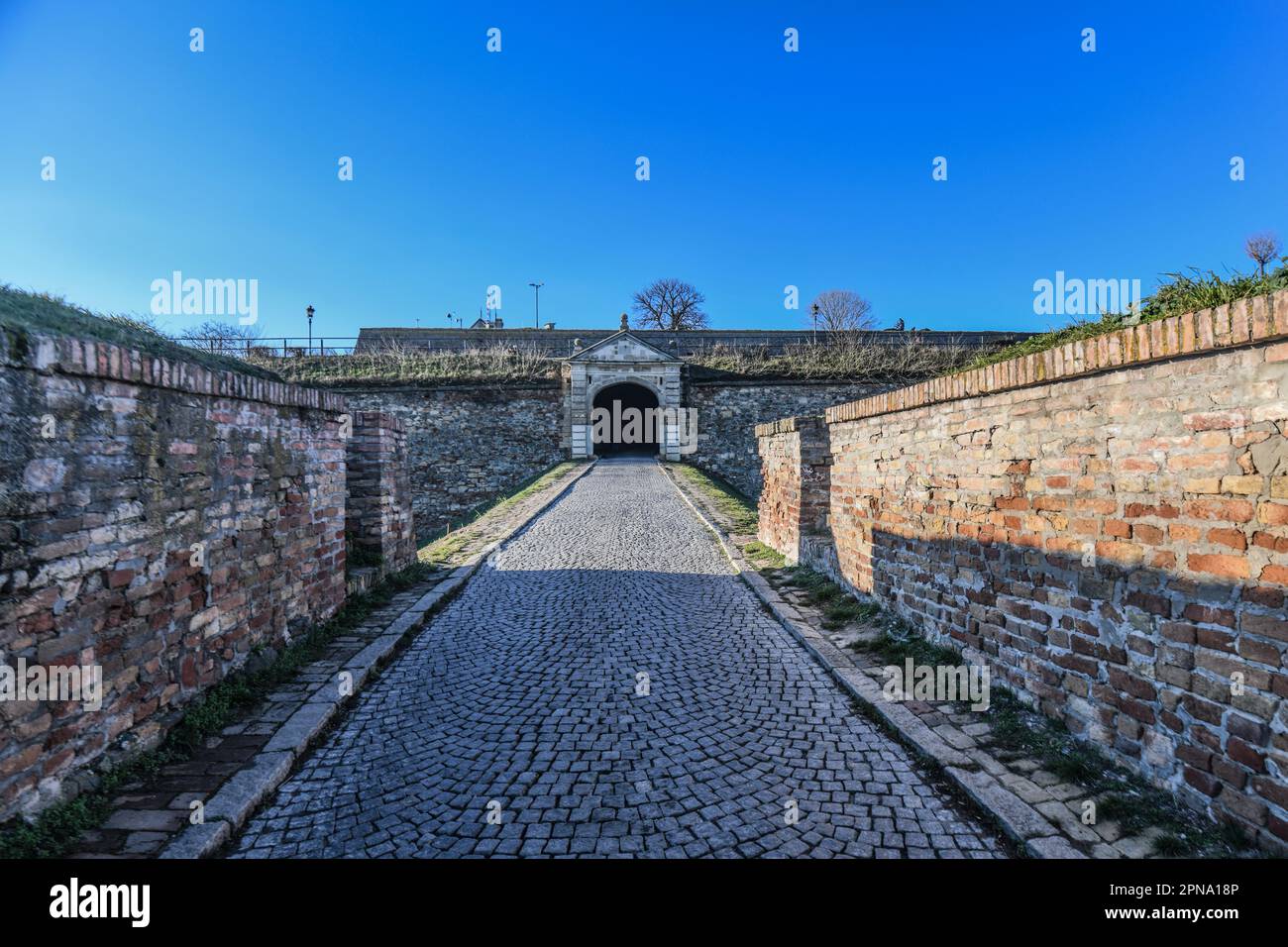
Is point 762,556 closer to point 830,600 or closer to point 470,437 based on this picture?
point 830,600

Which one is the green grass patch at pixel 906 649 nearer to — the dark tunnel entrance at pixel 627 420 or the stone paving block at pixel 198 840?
the stone paving block at pixel 198 840

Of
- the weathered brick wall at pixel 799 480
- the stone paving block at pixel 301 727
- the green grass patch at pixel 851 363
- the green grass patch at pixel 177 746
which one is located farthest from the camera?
the green grass patch at pixel 851 363

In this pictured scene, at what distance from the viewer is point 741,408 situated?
27844mm

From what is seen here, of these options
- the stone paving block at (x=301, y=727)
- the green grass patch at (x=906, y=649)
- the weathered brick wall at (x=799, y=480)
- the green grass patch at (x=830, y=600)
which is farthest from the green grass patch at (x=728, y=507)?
the stone paving block at (x=301, y=727)

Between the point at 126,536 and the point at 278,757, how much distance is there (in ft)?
4.98

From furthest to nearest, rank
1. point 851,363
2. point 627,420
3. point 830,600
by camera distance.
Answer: point 627,420 < point 851,363 < point 830,600

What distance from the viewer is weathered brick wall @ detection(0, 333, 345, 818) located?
2795mm

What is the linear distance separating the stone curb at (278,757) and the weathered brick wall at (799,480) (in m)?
5.06

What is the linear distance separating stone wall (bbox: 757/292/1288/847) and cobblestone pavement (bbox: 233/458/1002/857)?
1038 millimetres

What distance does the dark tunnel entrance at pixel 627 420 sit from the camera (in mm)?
31344

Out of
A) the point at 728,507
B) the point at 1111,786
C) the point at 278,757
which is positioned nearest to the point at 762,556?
the point at 728,507
